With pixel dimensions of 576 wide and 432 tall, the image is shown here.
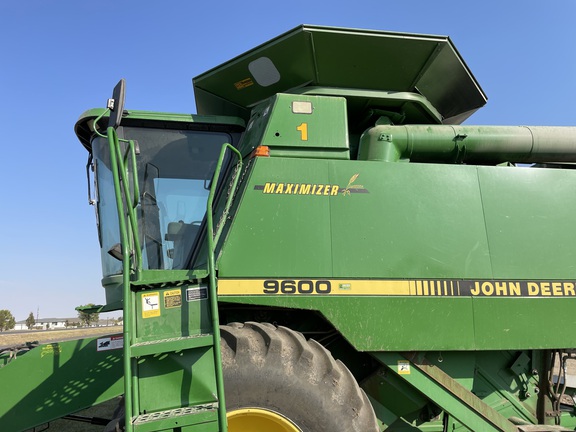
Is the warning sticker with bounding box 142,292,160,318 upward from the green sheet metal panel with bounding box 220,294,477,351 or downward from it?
upward

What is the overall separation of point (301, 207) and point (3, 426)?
298 cm

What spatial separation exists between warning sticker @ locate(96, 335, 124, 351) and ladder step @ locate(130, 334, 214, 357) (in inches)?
55.0

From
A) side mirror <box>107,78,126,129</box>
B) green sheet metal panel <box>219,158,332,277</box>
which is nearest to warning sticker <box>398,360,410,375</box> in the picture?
green sheet metal panel <box>219,158,332,277</box>

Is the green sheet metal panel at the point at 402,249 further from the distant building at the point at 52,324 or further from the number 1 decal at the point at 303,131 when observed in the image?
the distant building at the point at 52,324

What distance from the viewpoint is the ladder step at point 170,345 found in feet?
7.93

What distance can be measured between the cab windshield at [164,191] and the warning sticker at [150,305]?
80 cm

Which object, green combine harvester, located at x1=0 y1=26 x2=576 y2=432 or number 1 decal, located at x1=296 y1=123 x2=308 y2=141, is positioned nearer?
green combine harvester, located at x1=0 y1=26 x2=576 y2=432

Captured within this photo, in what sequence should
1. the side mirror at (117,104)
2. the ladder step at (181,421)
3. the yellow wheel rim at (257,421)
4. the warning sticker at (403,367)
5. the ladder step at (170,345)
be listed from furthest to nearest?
the warning sticker at (403,367), the side mirror at (117,104), the yellow wheel rim at (257,421), the ladder step at (170,345), the ladder step at (181,421)

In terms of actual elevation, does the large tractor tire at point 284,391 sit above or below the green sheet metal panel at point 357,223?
below

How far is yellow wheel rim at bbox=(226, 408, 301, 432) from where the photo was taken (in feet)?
8.48

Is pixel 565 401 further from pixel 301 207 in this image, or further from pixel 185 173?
pixel 185 173

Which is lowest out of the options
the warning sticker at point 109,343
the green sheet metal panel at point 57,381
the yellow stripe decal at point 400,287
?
the green sheet metal panel at point 57,381

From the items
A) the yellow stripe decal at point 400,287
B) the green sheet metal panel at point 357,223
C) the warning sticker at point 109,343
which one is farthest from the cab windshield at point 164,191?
the yellow stripe decal at point 400,287

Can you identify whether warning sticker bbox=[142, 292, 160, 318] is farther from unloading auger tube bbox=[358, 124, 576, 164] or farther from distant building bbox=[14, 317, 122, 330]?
distant building bbox=[14, 317, 122, 330]
